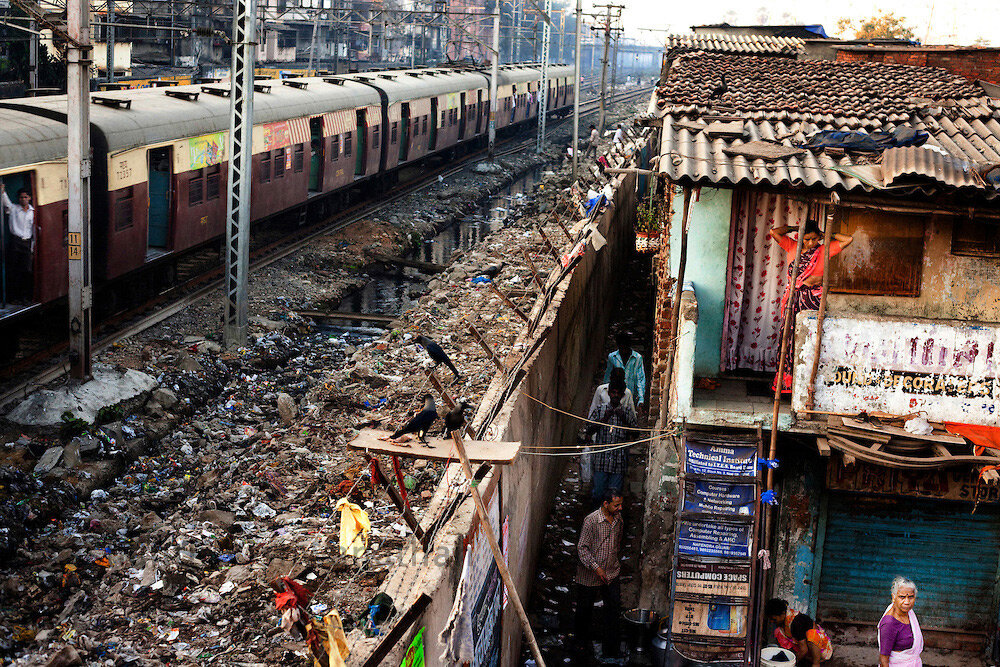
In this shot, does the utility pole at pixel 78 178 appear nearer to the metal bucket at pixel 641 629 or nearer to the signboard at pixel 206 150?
the signboard at pixel 206 150

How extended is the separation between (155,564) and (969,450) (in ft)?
20.2

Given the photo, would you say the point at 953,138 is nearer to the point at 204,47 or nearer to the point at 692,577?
the point at 692,577

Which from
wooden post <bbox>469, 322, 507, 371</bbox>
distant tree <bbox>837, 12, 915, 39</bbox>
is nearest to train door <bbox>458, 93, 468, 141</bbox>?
distant tree <bbox>837, 12, 915, 39</bbox>

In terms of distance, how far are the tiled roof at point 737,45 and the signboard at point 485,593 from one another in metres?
15.2

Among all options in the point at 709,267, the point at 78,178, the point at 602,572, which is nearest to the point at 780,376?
the point at 709,267

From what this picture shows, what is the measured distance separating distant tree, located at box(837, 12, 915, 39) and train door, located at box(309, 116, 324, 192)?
99.0ft

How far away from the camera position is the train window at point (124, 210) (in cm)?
1255

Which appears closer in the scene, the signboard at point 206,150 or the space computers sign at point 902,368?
the space computers sign at point 902,368

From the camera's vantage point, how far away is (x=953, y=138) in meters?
8.23

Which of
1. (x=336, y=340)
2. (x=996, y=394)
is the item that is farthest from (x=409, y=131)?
(x=996, y=394)

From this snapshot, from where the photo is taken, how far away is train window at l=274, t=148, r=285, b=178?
17.6m

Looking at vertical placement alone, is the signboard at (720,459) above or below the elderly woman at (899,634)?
above

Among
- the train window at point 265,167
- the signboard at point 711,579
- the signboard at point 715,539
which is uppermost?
the train window at point 265,167

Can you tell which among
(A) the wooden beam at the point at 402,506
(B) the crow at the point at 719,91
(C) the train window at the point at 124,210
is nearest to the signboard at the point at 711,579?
(A) the wooden beam at the point at 402,506
